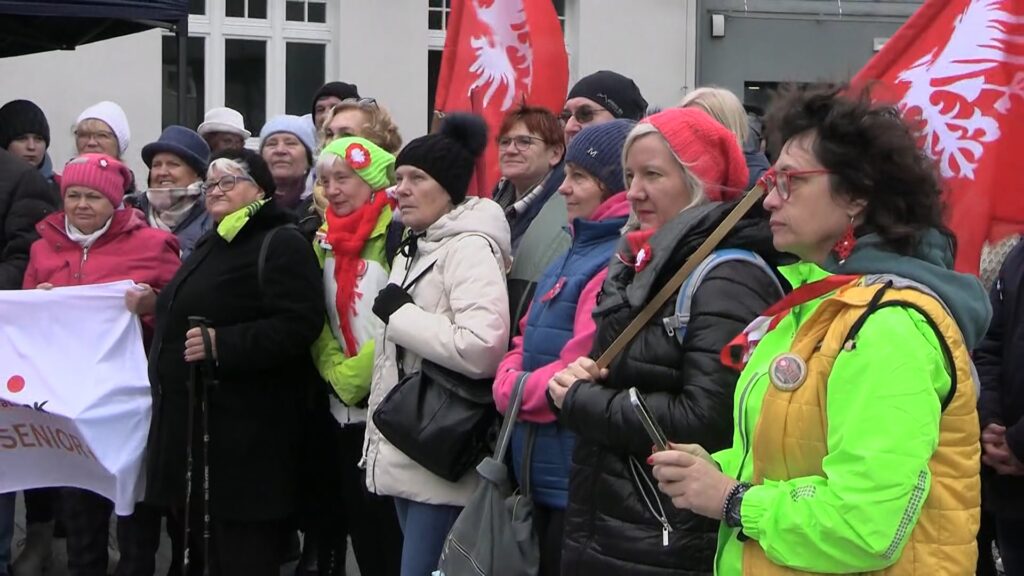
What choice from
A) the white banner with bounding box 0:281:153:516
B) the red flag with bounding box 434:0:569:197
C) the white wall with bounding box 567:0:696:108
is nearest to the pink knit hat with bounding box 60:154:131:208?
the white banner with bounding box 0:281:153:516

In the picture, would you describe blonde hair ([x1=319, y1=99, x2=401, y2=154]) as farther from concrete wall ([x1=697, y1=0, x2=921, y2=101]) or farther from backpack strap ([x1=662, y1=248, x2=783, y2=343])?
concrete wall ([x1=697, y1=0, x2=921, y2=101])

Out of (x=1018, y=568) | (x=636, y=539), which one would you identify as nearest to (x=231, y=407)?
(x=636, y=539)

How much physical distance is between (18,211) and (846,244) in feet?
14.7

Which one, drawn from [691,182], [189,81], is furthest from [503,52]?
[189,81]

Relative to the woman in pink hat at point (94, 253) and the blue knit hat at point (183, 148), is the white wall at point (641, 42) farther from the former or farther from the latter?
the woman in pink hat at point (94, 253)

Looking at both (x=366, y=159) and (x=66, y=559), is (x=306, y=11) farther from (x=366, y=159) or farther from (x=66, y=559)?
(x=366, y=159)

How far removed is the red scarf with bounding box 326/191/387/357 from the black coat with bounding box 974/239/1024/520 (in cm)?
223

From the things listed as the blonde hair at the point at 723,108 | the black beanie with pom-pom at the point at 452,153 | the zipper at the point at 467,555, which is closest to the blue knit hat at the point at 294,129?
the black beanie with pom-pom at the point at 452,153

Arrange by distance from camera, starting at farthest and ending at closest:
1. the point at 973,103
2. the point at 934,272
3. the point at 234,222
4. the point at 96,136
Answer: the point at 96,136 → the point at 234,222 → the point at 973,103 → the point at 934,272

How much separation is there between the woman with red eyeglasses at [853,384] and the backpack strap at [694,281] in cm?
40

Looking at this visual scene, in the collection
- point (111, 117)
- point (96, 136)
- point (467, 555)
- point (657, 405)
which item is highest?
point (111, 117)

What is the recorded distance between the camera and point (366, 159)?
16.4 feet

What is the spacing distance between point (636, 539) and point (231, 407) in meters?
2.38

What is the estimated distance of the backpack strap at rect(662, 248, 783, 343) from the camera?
2979mm
